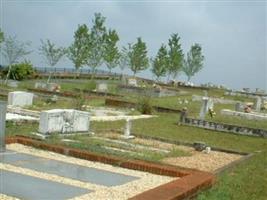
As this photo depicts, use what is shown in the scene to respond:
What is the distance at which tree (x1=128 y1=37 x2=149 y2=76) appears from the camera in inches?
2429

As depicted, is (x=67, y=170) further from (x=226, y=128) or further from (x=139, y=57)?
(x=139, y=57)

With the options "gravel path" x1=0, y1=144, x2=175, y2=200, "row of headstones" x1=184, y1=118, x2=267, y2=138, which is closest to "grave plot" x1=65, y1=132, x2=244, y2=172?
"gravel path" x1=0, y1=144, x2=175, y2=200

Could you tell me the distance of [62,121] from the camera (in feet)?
46.0

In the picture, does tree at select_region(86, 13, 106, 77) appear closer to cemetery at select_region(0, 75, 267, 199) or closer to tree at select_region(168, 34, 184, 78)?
tree at select_region(168, 34, 184, 78)

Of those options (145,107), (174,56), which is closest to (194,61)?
(174,56)

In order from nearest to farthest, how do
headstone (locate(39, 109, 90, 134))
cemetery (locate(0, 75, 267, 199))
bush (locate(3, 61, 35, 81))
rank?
1. cemetery (locate(0, 75, 267, 199))
2. headstone (locate(39, 109, 90, 134))
3. bush (locate(3, 61, 35, 81))

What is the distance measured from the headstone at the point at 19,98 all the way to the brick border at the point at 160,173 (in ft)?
34.4

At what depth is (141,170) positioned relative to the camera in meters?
10.2

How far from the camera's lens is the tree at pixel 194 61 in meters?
72.4

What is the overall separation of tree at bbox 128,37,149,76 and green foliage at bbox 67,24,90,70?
858 cm

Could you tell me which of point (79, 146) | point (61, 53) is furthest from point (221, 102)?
point (79, 146)

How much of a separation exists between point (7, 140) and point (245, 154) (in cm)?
665

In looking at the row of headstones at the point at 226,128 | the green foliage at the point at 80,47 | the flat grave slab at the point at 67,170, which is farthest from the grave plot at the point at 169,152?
the green foliage at the point at 80,47

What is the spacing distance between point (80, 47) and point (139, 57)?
9427 millimetres
